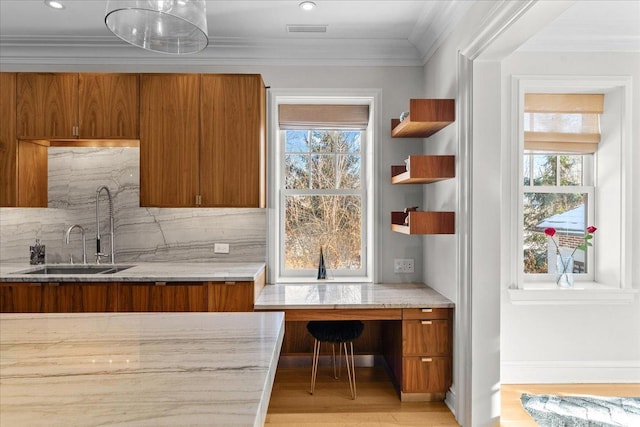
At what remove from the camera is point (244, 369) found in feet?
2.94

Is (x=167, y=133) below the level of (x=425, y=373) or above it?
above

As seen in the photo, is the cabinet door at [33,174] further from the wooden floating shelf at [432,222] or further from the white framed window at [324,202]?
the wooden floating shelf at [432,222]

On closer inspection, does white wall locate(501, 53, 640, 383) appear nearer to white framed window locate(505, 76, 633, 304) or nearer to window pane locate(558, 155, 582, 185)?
white framed window locate(505, 76, 633, 304)

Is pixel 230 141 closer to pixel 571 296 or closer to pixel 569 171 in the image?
pixel 569 171

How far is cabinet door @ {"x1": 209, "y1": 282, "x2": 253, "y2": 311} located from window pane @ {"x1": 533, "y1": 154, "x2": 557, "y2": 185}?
2.40 meters

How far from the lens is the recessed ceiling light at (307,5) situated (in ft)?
8.59

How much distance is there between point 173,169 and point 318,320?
1500 mm

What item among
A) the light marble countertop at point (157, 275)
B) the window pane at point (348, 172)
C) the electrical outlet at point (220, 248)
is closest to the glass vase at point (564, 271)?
the window pane at point (348, 172)

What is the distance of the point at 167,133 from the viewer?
116 inches

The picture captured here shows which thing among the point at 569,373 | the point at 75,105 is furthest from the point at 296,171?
the point at 569,373

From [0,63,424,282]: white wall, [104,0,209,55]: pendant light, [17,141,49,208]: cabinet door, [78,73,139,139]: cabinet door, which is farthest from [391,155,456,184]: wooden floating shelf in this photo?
[17,141,49,208]: cabinet door

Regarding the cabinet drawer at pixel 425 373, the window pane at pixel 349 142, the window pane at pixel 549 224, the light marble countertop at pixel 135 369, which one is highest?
the window pane at pixel 349 142

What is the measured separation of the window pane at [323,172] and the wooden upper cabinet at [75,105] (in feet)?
4.65

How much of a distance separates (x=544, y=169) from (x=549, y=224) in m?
0.44
